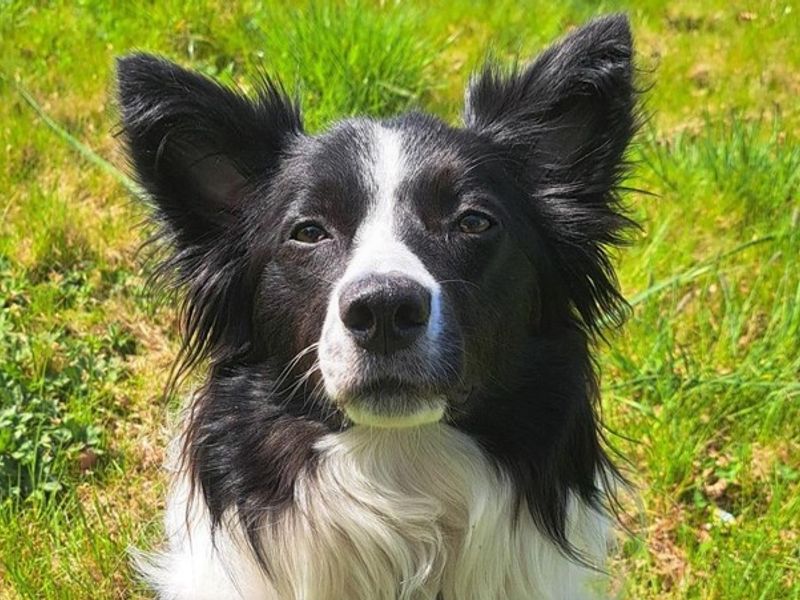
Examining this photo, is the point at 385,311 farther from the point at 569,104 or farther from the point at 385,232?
the point at 569,104

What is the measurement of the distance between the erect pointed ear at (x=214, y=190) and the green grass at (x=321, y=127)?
0.21m

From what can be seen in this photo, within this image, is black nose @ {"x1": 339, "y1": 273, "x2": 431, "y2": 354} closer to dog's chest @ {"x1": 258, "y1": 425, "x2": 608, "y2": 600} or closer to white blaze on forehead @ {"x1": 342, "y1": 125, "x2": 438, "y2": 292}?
white blaze on forehead @ {"x1": 342, "y1": 125, "x2": 438, "y2": 292}

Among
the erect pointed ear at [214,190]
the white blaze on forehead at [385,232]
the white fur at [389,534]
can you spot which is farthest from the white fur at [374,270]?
the erect pointed ear at [214,190]

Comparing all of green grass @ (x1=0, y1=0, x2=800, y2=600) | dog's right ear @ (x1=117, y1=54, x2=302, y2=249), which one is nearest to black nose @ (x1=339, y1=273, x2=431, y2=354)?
dog's right ear @ (x1=117, y1=54, x2=302, y2=249)

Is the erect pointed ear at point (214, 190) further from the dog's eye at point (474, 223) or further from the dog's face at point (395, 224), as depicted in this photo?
the dog's eye at point (474, 223)

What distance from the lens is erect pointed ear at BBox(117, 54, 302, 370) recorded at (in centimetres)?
267

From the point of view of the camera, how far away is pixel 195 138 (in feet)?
8.84

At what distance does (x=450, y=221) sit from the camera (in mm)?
2514

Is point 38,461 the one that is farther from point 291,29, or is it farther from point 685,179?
point 685,179

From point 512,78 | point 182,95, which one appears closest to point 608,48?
point 512,78

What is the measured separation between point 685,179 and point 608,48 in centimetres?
235

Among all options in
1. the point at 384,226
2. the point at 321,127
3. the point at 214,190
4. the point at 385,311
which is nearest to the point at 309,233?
the point at 384,226

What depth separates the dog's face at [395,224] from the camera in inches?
90.5

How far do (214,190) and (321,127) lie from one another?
2.73ft
